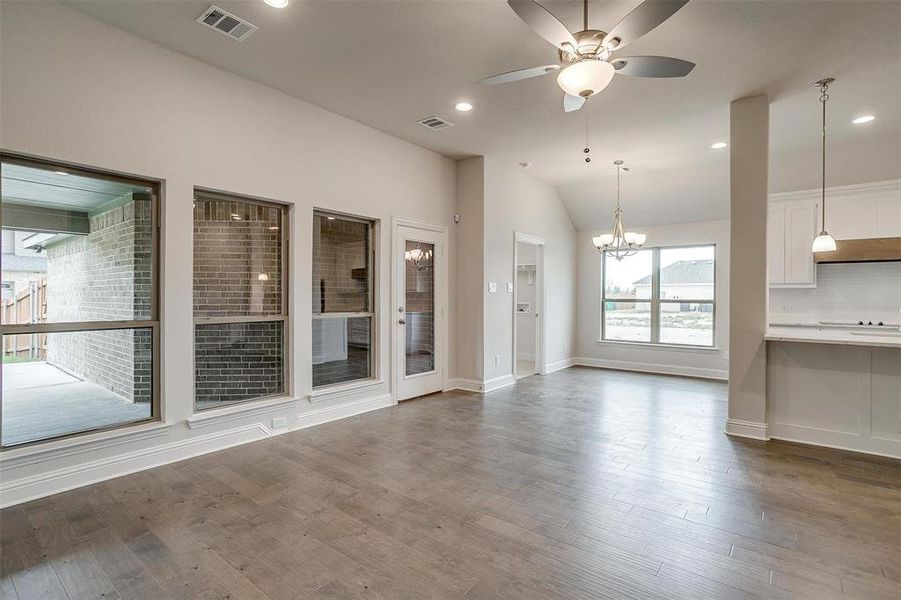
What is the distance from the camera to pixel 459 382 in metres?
6.03

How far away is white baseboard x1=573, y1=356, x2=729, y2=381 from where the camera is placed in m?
6.92

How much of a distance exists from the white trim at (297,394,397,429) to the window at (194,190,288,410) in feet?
1.25

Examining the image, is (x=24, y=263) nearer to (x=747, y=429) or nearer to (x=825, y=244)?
(x=747, y=429)

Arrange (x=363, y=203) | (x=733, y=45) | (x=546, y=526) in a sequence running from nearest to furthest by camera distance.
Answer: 1. (x=546, y=526)
2. (x=733, y=45)
3. (x=363, y=203)

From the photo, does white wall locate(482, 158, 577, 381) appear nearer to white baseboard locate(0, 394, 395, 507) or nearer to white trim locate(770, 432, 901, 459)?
white baseboard locate(0, 394, 395, 507)

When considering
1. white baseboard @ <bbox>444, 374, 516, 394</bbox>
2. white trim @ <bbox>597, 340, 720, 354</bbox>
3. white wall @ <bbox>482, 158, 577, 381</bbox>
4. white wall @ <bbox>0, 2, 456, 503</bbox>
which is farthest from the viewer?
white trim @ <bbox>597, 340, 720, 354</bbox>

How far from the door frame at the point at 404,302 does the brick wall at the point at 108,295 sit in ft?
8.02

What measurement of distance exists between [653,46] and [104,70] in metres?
3.89

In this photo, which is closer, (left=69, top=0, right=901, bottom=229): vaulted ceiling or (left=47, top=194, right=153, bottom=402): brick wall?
(left=69, top=0, right=901, bottom=229): vaulted ceiling

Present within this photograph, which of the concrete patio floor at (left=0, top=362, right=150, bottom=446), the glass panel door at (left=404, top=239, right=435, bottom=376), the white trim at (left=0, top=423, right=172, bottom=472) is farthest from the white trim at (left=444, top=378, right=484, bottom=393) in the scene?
the concrete patio floor at (left=0, top=362, right=150, bottom=446)

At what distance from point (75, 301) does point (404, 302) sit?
3.10 m

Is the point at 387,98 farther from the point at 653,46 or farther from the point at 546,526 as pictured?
the point at 546,526

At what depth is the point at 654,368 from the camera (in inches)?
294

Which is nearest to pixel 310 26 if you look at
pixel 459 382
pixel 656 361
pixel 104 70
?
pixel 104 70
